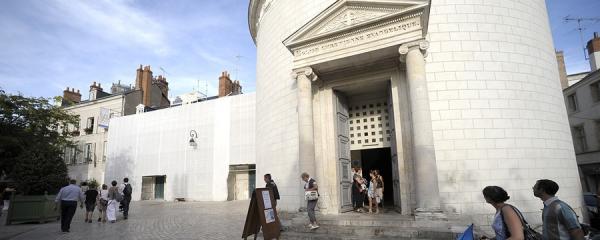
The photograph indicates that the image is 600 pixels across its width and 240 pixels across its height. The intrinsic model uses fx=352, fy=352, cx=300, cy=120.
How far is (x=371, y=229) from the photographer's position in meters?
7.11

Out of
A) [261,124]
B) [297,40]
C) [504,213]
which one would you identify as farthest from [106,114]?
[504,213]

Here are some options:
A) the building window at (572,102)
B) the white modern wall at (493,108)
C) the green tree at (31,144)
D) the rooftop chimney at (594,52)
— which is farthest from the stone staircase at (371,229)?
the rooftop chimney at (594,52)

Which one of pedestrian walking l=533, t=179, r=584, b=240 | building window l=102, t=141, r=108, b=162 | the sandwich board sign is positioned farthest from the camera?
building window l=102, t=141, r=108, b=162

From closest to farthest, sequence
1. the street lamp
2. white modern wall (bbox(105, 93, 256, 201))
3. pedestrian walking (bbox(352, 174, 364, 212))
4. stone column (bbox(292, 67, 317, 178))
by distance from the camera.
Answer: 1. stone column (bbox(292, 67, 317, 178))
2. pedestrian walking (bbox(352, 174, 364, 212))
3. white modern wall (bbox(105, 93, 256, 201))
4. the street lamp

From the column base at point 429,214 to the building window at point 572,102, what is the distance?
740 inches

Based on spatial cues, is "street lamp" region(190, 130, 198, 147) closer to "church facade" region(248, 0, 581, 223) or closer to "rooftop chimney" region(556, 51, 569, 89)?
"church facade" region(248, 0, 581, 223)

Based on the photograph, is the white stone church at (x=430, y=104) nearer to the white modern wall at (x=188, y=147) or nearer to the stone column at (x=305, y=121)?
the stone column at (x=305, y=121)

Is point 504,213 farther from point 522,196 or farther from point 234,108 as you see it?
point 234,108

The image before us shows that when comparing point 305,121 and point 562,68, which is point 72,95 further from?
point 562,68

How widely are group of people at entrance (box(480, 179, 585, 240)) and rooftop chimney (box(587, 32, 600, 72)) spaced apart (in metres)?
23.0

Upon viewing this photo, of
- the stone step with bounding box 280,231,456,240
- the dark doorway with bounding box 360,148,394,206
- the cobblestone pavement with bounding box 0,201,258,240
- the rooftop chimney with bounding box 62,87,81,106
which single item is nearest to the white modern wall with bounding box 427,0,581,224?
the stone step with bounding box 280,231,456,240

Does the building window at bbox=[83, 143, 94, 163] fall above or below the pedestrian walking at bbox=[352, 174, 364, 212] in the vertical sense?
above

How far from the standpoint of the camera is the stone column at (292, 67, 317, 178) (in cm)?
894

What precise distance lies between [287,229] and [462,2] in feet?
23.9
